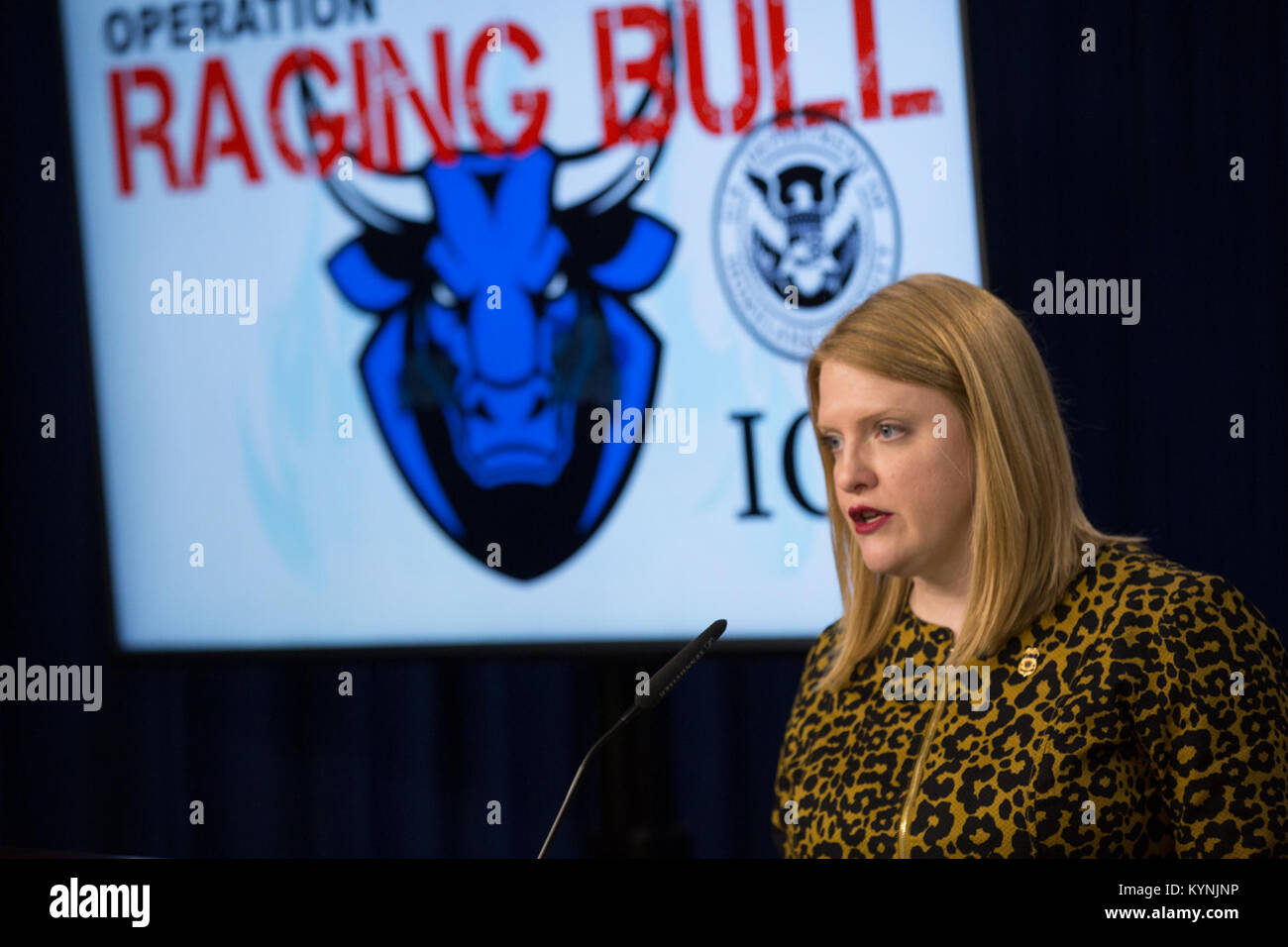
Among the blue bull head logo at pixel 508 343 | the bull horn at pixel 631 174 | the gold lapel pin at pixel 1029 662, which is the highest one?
A: the bull horn at pixel 631 174

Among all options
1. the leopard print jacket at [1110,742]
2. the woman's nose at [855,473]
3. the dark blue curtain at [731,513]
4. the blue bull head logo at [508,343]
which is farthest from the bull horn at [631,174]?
the leopard print jacket at [1110,742]

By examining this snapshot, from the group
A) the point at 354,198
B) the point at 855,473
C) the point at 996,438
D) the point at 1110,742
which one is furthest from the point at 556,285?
the point at 1110,742

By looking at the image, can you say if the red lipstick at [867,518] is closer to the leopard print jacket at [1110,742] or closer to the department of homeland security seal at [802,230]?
the leopard print jacket at [1110,742]

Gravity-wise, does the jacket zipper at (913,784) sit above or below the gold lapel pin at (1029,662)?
below

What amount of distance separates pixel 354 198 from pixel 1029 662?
1.45m

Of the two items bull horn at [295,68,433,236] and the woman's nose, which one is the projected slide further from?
the woman's nose

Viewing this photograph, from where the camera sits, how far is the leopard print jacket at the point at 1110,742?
1187 millimetres

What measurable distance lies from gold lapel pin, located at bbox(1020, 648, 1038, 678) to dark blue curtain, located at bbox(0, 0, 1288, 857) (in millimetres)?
671

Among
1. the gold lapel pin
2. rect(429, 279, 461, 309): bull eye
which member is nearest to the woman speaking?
the gold lapel pin

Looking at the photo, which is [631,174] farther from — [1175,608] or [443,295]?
[1175,608]

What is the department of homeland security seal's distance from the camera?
6.36 feet

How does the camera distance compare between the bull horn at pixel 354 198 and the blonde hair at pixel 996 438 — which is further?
the bull horn at pixel 354 198

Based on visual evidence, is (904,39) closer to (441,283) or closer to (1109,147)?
(1109,147)
